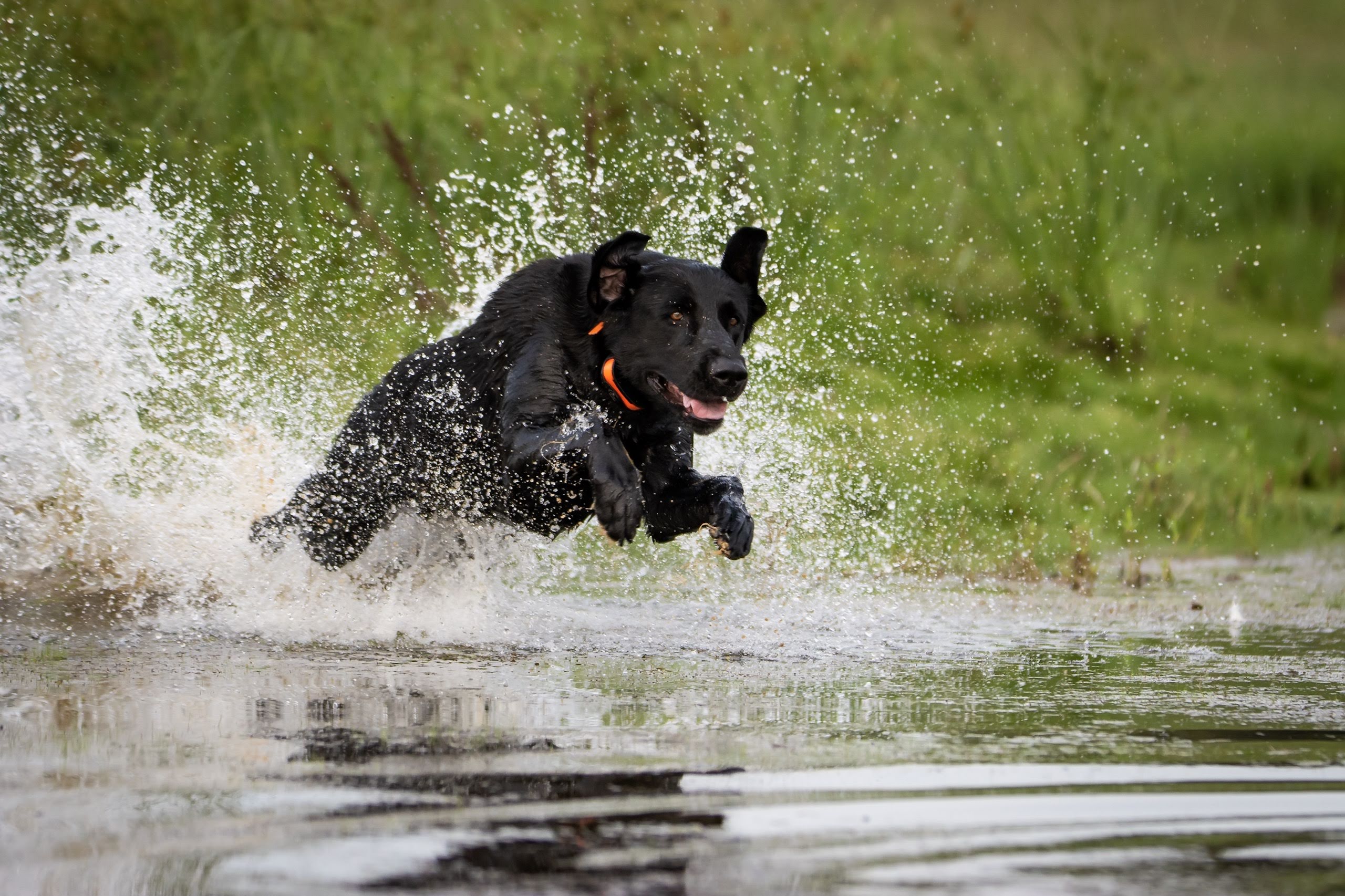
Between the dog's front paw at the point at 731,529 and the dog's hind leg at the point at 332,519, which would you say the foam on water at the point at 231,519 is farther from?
the dog's front paw at the point at 731,529

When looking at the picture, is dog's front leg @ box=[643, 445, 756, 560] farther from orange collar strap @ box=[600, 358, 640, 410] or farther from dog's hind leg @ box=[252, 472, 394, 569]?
dog's hind leg @ box=[252, 472, 394, 569]

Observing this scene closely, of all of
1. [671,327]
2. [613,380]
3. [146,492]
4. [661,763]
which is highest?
[671,327]

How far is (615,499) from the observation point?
14.9 feet

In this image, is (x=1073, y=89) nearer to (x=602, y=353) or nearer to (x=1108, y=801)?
(x=602, y=353)

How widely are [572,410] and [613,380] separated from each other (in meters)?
0.18

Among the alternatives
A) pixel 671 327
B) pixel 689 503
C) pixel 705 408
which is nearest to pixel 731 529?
pixel 689 503

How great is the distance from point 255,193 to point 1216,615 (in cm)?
586

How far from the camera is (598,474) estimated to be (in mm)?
4555

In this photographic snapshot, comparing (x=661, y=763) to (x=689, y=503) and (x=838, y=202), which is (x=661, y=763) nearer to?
(x=689, y=503)

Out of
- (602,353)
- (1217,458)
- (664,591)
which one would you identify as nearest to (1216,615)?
(664,591)

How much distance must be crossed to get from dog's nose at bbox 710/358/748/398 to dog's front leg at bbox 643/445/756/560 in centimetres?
41

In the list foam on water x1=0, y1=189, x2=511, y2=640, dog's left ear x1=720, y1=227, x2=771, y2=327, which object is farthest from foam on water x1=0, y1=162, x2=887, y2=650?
dog's left ear x1=720, y1=227, x2=771, y2=327

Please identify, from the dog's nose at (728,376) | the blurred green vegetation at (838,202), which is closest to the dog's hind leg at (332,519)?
the dog's nose at (728,376)

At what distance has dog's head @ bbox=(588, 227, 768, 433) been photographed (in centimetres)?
477
